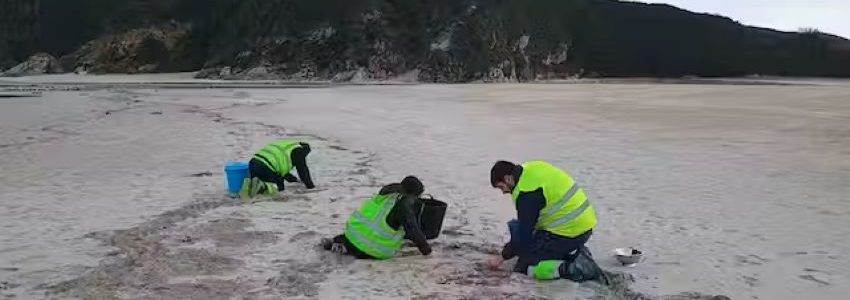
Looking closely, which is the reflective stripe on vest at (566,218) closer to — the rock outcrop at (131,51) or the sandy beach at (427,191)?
the sandy beach at (427,191)

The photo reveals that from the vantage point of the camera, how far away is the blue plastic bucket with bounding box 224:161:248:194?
9484 mm

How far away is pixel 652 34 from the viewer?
78.0 meters


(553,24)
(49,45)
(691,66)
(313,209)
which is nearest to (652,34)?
(691,66)

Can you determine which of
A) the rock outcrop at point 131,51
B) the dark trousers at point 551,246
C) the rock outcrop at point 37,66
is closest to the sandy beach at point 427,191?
the dark trousers at point 551,246

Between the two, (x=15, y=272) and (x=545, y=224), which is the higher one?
(x=545, y=224)

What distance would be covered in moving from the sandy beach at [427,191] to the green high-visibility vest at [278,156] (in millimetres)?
372

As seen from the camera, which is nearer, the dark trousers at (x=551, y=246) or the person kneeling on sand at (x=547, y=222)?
the person kneeling on sand at (x=547, y=222)

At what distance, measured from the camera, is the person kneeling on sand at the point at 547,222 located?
5.59 m

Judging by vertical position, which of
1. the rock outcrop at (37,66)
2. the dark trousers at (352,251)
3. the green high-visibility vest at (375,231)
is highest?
the green high-visibility vest at (375,231)

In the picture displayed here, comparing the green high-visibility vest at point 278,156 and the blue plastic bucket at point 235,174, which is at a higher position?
the green high-visibility vest at point 278,156

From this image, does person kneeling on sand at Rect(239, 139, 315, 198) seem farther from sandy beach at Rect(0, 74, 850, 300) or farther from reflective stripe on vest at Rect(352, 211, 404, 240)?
reflective stripe on vest at Rect(352, 211, 404, 240)

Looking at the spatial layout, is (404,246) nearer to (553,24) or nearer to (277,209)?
(277,209)

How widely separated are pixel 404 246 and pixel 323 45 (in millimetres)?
59848

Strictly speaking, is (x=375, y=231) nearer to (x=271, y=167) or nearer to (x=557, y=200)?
(x=557, y=200)
